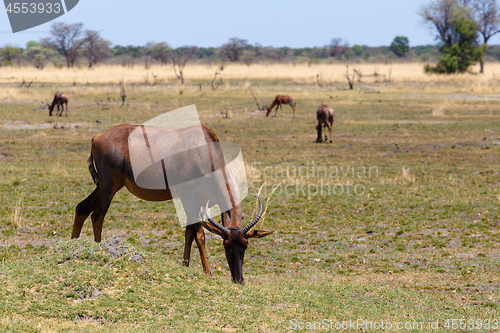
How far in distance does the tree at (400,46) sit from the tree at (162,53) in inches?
1924

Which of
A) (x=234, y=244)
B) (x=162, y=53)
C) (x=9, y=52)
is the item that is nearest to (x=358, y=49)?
(x=162, y=53)

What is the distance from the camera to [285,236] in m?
11.2

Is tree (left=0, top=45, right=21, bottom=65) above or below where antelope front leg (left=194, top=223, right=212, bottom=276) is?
above

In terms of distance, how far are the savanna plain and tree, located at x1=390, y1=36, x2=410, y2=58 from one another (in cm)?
8742

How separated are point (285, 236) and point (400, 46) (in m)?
109

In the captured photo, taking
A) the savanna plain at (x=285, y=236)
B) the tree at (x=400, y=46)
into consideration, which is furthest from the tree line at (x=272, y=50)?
the savanna plain at (x=285, y=236)

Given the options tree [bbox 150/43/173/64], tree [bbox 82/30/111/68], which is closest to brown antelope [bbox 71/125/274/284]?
tree [bbox 150/43/173/64]

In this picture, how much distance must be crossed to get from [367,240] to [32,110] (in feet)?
77.8

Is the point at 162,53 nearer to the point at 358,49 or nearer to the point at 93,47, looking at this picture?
the point at 93,47

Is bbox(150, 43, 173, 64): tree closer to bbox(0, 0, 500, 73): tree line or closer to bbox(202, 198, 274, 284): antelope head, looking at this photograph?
bbox(0, 0, 500, 73): tree line

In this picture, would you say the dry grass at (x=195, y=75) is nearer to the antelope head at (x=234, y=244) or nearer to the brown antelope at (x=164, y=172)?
the brown antelope at (x=164, y=172)

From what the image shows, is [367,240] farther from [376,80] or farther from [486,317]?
[376,80]

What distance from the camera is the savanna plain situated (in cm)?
653

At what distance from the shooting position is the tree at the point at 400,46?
111806mm
